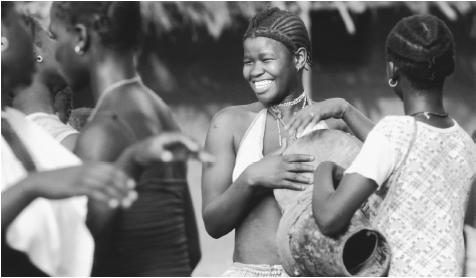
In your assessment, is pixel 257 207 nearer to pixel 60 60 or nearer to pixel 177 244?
pixel 177 244

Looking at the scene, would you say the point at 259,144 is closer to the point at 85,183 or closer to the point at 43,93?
the point at 85,183

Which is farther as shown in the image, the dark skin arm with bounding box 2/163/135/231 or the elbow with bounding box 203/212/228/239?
the elbow with bounding box 203/212/228/239

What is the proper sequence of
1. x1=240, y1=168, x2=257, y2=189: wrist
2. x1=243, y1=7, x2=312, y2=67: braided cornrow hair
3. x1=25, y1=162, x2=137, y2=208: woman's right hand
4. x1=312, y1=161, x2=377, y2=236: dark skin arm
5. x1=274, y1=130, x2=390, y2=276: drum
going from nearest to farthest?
1. x1=312, y1=161, x2=377, y2=236: dark skin arm
2. x1=274, y1=130, x2=390, y2=276: drum
3. x1=25, y1=162, x2=137, y2=208: woman's right hand
4. x1=240, y1=168, x2=257, y2=189: wrist
5. x1=243, y1=7, x2=312, y2=67: braided cornrow hair

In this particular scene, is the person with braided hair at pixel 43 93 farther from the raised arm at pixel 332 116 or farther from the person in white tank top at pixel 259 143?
the raised arm at pixel 332 116

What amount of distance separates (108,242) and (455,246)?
113 centimetres

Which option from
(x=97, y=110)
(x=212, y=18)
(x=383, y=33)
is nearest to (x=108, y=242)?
(x=97, y=110)

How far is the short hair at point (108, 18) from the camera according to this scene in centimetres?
324

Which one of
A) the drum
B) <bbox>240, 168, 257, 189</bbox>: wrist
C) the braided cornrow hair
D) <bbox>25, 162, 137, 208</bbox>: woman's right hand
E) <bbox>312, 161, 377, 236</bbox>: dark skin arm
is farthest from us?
the braided cornrow hair

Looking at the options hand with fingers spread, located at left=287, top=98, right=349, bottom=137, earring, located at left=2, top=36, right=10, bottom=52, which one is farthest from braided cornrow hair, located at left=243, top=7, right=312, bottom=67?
earring, located at left=2, top=36, right=10, bottom=52

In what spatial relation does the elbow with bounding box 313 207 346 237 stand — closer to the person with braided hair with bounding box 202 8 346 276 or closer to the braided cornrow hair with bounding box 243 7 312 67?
the person with braided hair with bounding box 202 8 346 276

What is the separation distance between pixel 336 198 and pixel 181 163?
651mm

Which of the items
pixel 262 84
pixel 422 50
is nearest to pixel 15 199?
pixel 262 84

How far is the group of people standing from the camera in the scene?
299 centimetres

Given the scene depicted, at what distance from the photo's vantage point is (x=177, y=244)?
11.0 feet
